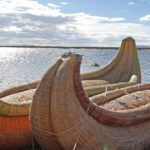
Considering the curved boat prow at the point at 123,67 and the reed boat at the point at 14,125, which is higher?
the curved boat prow at the point at 123,67

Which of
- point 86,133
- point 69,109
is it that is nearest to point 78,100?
point 69,109

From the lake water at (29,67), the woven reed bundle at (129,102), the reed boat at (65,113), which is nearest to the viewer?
the reed boat at (65,113)

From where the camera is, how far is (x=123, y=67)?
32.7 ft

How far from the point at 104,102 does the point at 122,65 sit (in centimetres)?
510

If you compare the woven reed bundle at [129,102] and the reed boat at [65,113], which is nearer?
the reed boat at [65,113]

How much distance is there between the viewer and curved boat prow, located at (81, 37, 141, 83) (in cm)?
934

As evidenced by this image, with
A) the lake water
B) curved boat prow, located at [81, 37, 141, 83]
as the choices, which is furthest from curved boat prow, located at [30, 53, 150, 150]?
curved boat prow, located at [81, 37, 141, 83]

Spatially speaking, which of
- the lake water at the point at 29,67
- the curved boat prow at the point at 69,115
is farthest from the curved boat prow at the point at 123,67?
the curved boat prow at the point at 69,115

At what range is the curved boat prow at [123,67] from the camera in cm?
934

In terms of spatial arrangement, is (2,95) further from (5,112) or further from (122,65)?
(122,65)

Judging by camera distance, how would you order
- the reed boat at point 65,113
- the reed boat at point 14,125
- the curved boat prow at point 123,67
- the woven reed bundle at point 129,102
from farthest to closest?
the curved boat prow at point 123,67 < the woven reed bundle at point 129,102 < the reed boat at point 14,125 < the reed boat at point 65,113

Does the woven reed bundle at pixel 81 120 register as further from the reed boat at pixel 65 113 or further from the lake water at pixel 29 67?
the lake water at pixel 29 67

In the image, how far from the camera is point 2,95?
18.8 ft

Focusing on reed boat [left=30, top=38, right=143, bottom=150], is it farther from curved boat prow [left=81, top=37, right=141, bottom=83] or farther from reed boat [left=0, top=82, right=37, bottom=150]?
curved boat prow [left=81, top=37, right=141, bottom=83]
